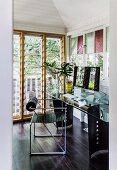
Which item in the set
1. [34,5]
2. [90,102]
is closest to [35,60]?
[34,5]

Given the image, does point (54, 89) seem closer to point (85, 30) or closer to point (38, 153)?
point (85, 30)

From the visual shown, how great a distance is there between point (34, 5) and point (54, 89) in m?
1.95

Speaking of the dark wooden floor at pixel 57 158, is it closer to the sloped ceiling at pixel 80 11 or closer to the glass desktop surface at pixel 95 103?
the glass desktop surface at pixel 95 103

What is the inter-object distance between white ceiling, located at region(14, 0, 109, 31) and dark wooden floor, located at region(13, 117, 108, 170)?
2362 mm

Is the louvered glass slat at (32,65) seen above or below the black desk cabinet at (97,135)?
above

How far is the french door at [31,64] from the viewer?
4.88 m

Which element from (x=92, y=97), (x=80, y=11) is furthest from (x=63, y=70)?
(x=92, y=97)

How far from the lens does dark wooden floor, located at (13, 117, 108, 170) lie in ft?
9.00

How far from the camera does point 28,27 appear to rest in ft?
16.1
